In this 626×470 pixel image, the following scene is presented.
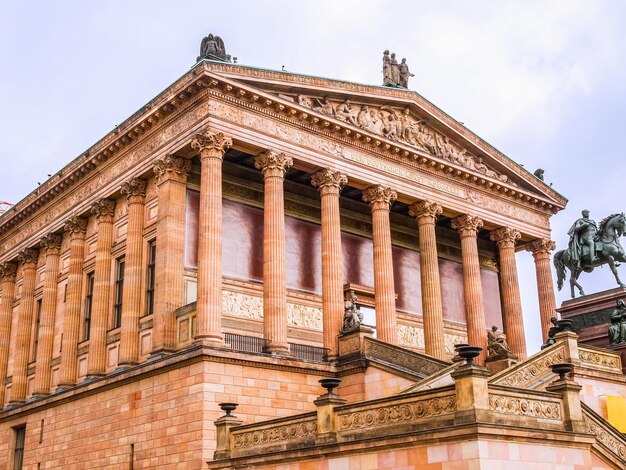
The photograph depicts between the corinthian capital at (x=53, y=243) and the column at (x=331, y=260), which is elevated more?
the corinthian capital at (x=53, y=243)

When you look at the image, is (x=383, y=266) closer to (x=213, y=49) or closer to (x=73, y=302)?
(x=213, y=49)

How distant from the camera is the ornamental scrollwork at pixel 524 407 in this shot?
54.2 feet

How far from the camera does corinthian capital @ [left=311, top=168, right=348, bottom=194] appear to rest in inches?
1319

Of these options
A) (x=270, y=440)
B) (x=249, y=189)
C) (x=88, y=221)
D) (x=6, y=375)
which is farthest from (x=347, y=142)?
(x=6, y=375)

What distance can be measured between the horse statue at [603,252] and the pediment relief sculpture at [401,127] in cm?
934

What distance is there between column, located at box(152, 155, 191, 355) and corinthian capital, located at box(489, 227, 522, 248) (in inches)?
683

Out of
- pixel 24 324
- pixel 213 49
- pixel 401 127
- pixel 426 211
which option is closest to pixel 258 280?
pixel 426 211

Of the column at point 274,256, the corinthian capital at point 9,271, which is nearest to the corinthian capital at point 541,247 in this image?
the column at point 274,256

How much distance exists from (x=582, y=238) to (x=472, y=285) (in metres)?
7.58

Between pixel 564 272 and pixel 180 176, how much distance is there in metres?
16.0

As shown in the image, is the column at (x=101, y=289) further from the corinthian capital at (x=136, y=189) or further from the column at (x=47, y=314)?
the column at (x=47, y=314)

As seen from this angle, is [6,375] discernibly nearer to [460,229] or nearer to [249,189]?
[249,189]

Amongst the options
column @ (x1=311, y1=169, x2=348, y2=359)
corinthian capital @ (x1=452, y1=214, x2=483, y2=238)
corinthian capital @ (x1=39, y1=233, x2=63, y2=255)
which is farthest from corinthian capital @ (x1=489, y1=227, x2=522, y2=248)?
corinthian capital @ (x1=39, y1=233, x2=63, y2=255)

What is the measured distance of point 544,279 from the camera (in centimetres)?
4222
